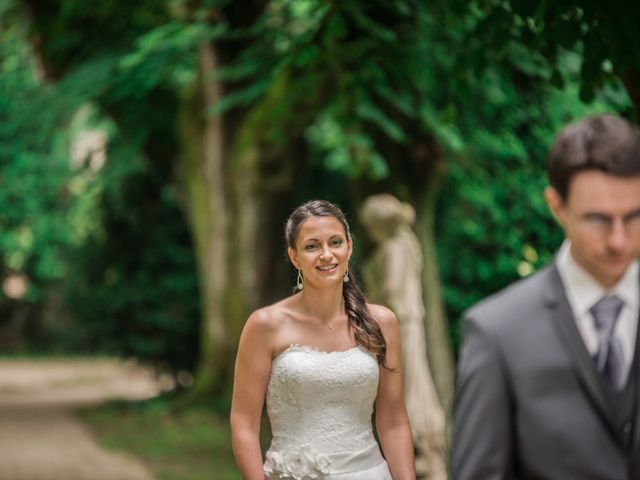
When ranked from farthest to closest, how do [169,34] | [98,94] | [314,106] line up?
[98,94], [314,106], [169,34]

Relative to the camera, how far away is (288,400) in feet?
16.2

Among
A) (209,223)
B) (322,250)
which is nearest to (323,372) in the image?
(322,250)

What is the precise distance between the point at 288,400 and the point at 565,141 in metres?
2.63

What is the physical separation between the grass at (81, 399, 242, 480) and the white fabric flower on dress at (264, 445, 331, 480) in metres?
8.65

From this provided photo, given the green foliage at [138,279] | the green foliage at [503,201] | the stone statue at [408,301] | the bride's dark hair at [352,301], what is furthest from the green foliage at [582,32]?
the green foliage at [138,279]

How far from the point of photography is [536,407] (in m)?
2.46

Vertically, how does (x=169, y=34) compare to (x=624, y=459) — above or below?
above

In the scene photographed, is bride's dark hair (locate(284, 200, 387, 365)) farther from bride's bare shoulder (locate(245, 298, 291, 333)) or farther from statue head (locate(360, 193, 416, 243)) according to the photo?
statue head (locate(360, 193, 416, 243))

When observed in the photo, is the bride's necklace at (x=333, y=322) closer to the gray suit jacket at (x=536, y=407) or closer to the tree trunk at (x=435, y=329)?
the gray suit jacket at (x=536, y=407)

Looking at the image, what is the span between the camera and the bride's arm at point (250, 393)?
4652 mm

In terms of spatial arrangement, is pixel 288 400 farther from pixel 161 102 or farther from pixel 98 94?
pixel 161 102

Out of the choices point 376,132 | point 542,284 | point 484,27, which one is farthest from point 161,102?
point 542,284

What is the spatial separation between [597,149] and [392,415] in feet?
8.47

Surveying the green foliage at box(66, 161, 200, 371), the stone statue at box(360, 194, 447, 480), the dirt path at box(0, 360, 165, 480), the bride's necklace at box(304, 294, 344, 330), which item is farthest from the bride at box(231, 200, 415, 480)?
the green foliage at box(66, 161, 200, 371)
